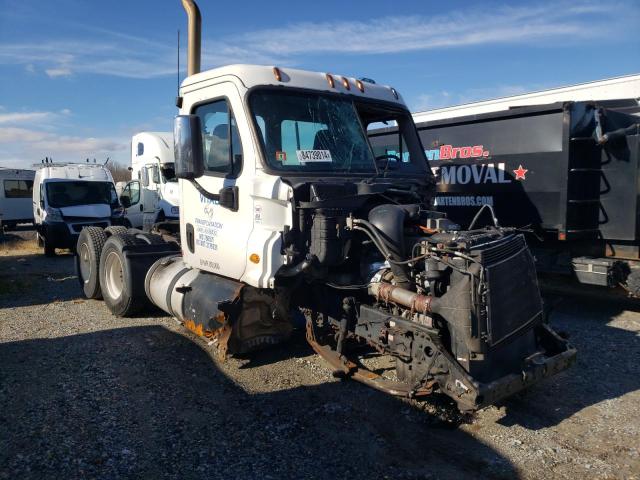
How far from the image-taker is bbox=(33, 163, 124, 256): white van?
14328 mm

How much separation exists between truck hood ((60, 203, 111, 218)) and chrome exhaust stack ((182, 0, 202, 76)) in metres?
9.84

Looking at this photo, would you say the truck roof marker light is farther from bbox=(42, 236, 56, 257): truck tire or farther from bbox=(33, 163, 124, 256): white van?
bbox=(42, 236, 56, 257): truck tire

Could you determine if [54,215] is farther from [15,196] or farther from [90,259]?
[15,196]

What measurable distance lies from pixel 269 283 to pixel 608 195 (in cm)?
553

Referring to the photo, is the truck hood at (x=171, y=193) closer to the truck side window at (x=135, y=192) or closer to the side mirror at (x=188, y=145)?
the truck side window at (x=135, y=192)

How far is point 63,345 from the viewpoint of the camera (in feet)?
19.1

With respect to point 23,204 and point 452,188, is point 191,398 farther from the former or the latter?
point 23,204

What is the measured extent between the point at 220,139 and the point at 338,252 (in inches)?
65.6

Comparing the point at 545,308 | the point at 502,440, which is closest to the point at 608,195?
the point at 545,308

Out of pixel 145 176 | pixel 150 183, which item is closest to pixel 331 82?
pixel 150 183

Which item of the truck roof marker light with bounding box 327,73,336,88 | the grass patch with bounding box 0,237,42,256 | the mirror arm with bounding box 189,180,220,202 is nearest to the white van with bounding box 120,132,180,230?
the grass patch with bounding box 0,237,42,256

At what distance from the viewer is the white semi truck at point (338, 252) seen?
145 inches

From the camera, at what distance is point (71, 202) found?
1500 centimetres

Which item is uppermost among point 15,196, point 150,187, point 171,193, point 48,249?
point 150,187
